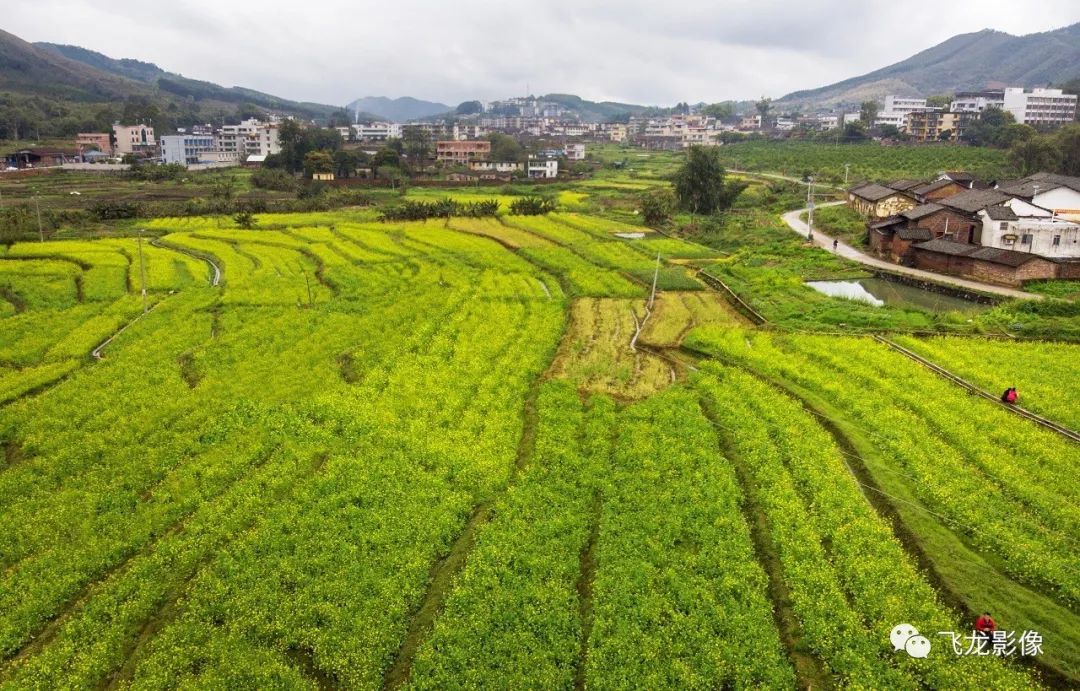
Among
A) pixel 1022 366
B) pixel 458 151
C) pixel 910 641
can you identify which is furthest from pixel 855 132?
pixel 910 641

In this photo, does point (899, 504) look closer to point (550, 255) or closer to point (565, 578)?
point (565, 578)

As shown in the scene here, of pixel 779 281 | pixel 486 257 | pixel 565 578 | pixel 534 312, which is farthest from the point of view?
pixel 486 257

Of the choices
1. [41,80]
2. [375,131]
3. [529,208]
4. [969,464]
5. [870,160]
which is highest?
[41,80]

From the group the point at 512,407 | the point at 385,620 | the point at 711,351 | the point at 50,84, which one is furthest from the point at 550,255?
the point at 50,84

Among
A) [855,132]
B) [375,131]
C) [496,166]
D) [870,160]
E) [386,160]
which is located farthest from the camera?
[375,131]

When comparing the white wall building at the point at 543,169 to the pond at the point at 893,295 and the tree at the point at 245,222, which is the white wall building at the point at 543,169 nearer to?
the tree at the point at 245,222

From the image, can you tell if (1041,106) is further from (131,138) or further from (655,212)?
(131,138)

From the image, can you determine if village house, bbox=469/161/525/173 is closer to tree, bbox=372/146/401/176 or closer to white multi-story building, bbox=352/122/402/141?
tree, bbox=372/146/401/176

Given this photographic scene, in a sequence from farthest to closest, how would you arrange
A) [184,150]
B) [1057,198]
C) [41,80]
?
[41,80], [184,150], [1057,198]
